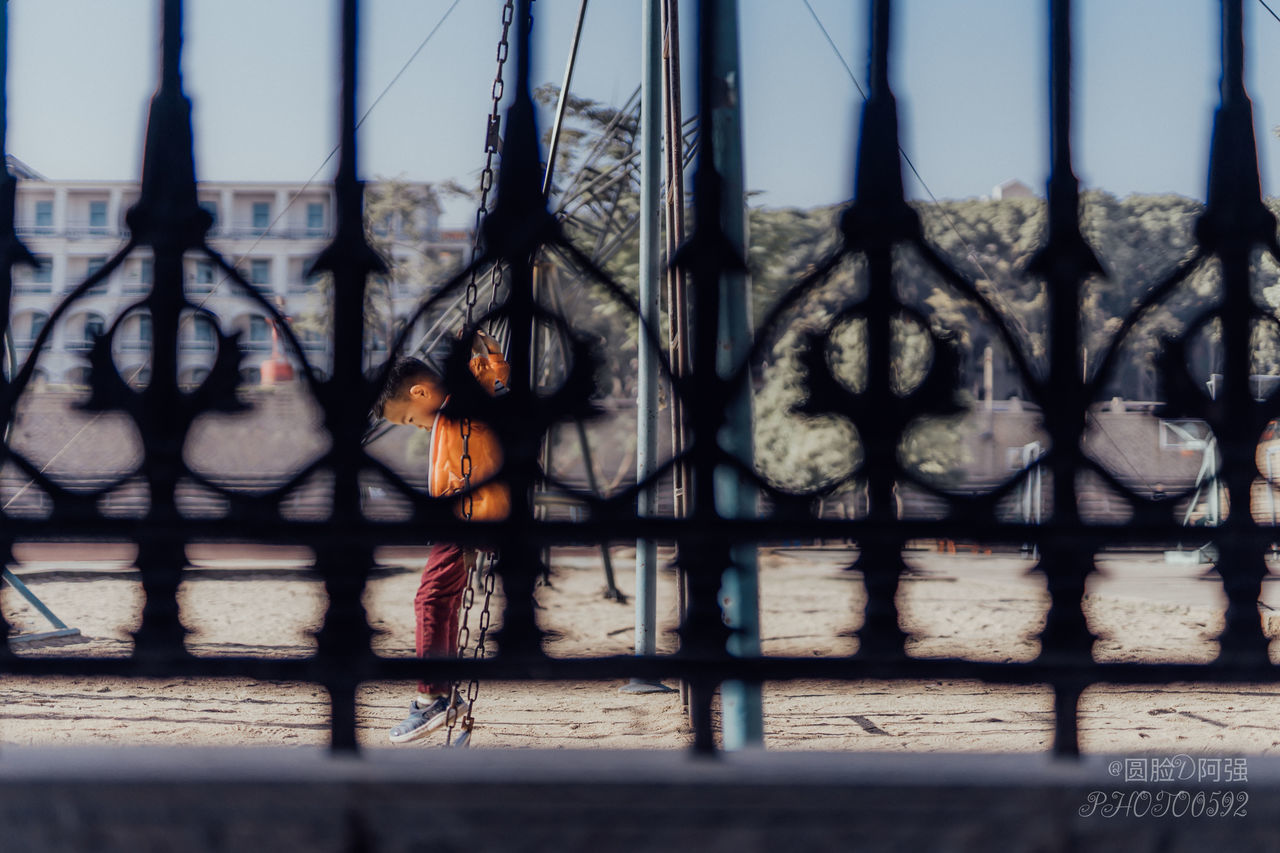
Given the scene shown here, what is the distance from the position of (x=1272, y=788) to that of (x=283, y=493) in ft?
4.02

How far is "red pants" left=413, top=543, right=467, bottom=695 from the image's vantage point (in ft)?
14.4

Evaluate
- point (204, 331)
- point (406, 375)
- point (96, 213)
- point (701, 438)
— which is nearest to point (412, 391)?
point (406, 375)

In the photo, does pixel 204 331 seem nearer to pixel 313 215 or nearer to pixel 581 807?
pixel 581 807

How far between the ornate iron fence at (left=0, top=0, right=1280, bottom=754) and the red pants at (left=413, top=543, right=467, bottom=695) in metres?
3.20

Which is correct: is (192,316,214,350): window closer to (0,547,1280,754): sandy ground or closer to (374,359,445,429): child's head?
(374,359,445,429): child's head

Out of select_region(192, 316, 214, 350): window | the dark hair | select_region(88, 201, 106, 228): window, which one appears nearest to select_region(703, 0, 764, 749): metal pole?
the dark hair

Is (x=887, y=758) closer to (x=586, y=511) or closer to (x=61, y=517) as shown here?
(x=586, y=511)

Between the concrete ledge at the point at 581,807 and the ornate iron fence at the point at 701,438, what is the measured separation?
0.08 m

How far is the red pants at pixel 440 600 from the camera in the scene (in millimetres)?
4391

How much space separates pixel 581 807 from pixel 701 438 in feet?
1.52

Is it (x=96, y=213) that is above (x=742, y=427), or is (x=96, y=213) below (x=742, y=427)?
above

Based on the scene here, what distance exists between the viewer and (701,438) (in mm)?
1194

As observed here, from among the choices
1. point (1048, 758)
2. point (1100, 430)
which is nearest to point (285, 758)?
point (1048, 758)

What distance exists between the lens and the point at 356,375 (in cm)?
121
